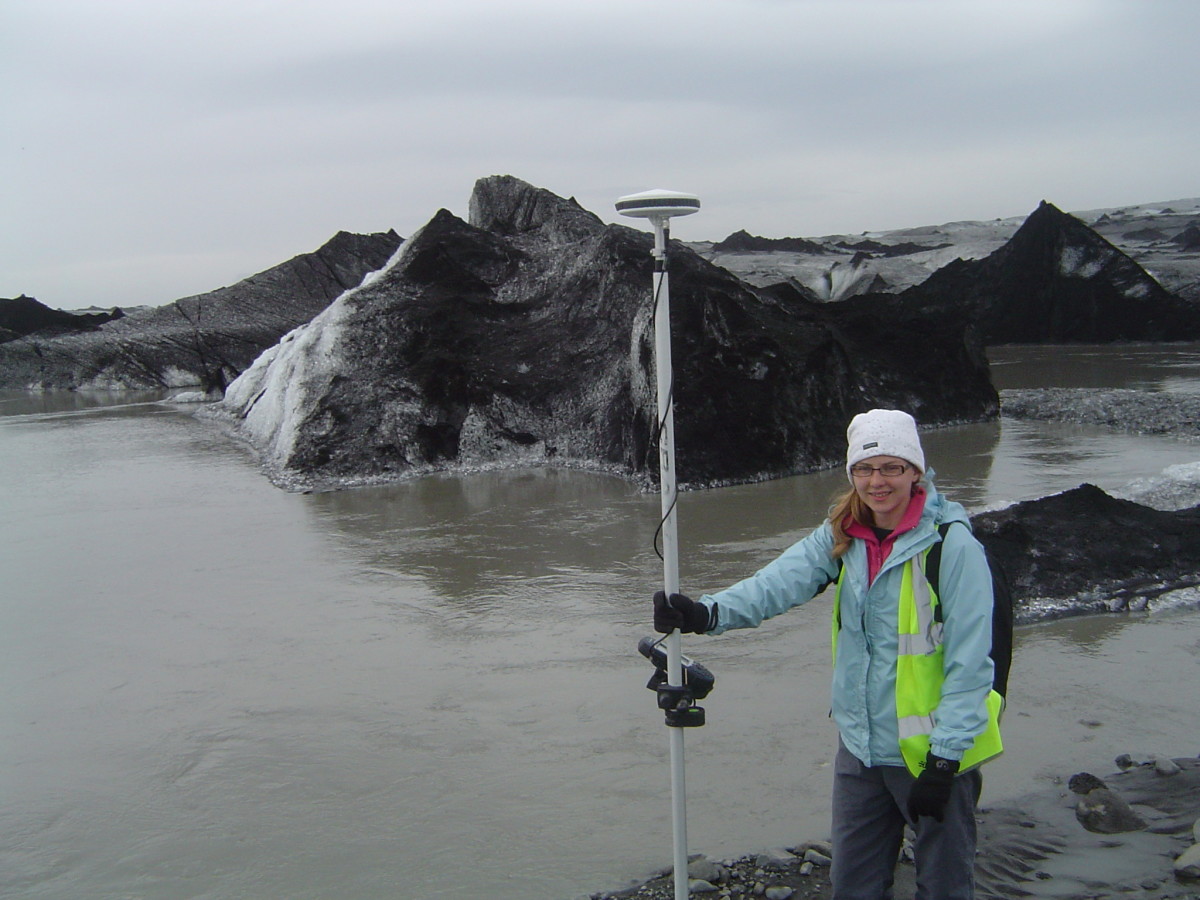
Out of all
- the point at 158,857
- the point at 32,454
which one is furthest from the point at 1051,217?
the point at 158,857

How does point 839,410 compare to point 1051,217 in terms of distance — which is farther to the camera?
point 1051,217

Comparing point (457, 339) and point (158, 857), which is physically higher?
point (457, 339)

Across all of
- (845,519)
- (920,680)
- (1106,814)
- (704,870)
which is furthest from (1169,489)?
(920,680)

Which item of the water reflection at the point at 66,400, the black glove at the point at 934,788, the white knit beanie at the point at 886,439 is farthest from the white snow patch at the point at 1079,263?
the black glove at the point at 934,788

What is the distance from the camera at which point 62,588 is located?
6988mm

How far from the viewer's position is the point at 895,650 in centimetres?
271

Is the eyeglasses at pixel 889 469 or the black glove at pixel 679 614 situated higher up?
the eyeglasses at pixel 889 469

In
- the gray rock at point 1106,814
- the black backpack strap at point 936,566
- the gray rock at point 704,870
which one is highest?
the black backpack strap at point 936,566

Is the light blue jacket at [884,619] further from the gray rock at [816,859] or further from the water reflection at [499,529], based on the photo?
the water reflection at [499,529]

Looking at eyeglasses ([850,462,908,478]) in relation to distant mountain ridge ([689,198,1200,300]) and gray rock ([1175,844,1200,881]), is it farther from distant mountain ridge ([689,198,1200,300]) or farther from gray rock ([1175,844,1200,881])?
distant mountain ridge ([689,198,1200,300])

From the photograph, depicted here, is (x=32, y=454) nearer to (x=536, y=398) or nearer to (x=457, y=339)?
(x=457, y=339)

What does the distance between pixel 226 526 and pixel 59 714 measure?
12.6 ft

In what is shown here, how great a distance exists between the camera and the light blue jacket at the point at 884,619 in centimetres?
256

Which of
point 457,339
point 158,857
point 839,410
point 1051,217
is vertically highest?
point 1051,217
